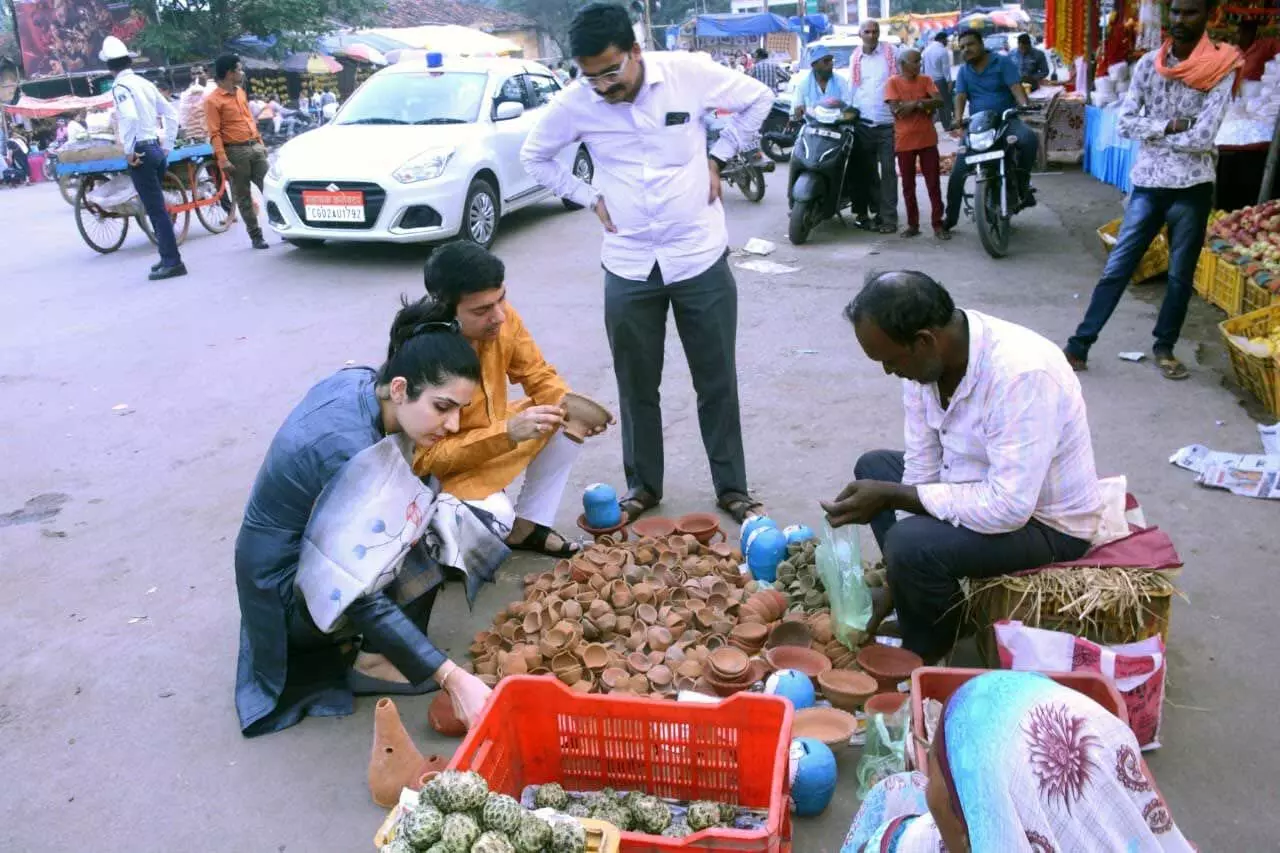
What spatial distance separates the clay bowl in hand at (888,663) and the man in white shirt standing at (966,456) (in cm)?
5

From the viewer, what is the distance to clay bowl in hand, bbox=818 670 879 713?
2785 mm

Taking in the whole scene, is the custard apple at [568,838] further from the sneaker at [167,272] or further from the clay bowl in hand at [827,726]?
the sneaker at [167,272]

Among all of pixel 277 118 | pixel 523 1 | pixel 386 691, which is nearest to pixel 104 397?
pixel 386 691

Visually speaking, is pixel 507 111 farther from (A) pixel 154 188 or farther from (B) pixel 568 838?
(B) pixel 568 838

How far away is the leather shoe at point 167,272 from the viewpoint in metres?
8.92

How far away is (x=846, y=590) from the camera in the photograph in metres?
3.05

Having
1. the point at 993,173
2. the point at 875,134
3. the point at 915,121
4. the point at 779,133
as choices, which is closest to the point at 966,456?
the point at 993,173

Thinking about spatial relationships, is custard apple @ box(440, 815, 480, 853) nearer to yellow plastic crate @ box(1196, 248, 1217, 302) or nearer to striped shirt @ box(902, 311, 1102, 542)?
striped shirt @ box(902, 311, 1102, 542)

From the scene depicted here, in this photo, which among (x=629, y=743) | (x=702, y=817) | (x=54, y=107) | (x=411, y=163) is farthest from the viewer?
(x=54, y=107)

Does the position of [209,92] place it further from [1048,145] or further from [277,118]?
[277,118]

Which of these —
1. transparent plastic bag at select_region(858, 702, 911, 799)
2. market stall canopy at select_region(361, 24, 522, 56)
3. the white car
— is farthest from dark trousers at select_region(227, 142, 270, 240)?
market stall canopy at select_region(361, 24, 522, 56)

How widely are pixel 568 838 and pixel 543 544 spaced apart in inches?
79.5

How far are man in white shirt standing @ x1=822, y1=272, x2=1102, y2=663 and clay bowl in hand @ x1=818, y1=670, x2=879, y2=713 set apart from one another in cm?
21

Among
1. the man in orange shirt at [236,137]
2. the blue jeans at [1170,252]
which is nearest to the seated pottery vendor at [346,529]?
the blue jeans at [1170,252]
